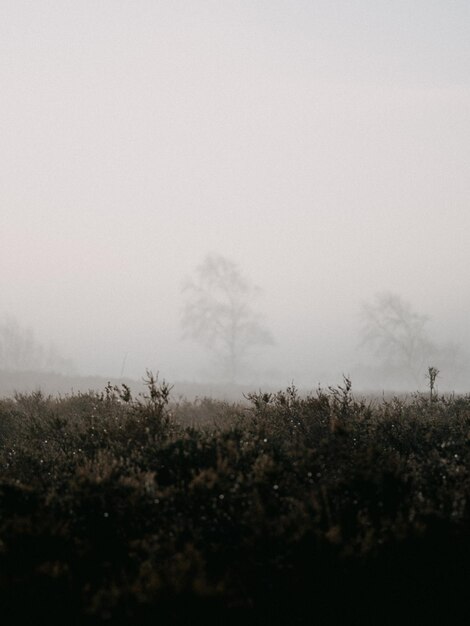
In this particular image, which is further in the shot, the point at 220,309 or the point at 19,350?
the point at 19,350

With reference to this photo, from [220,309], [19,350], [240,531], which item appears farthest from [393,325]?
[240,531]

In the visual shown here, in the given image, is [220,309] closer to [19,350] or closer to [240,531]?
[19,350]

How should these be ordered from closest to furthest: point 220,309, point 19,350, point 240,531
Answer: point 240,531 < point 220,309 < point 19,350

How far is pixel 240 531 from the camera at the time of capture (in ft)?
13.0

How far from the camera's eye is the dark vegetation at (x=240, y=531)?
325 cm

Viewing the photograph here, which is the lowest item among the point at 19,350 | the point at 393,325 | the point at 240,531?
the point at 240,531

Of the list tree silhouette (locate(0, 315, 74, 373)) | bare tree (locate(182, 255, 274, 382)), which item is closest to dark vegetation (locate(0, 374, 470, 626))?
bare tree (locate(182, 255, 274, 382))

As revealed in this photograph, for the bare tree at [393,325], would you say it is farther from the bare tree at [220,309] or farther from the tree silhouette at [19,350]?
the tree silhouette at [19,350]

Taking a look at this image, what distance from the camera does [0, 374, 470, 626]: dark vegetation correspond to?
325 cm

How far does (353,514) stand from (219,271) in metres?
44.7

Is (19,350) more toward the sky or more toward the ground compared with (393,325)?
more toward the ground

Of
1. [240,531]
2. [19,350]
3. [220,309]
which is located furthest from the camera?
[19,350]

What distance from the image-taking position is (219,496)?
4.34m

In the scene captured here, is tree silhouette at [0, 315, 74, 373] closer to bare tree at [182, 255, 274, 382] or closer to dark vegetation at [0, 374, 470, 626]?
bare tree at [182, 255, 274, 382]
